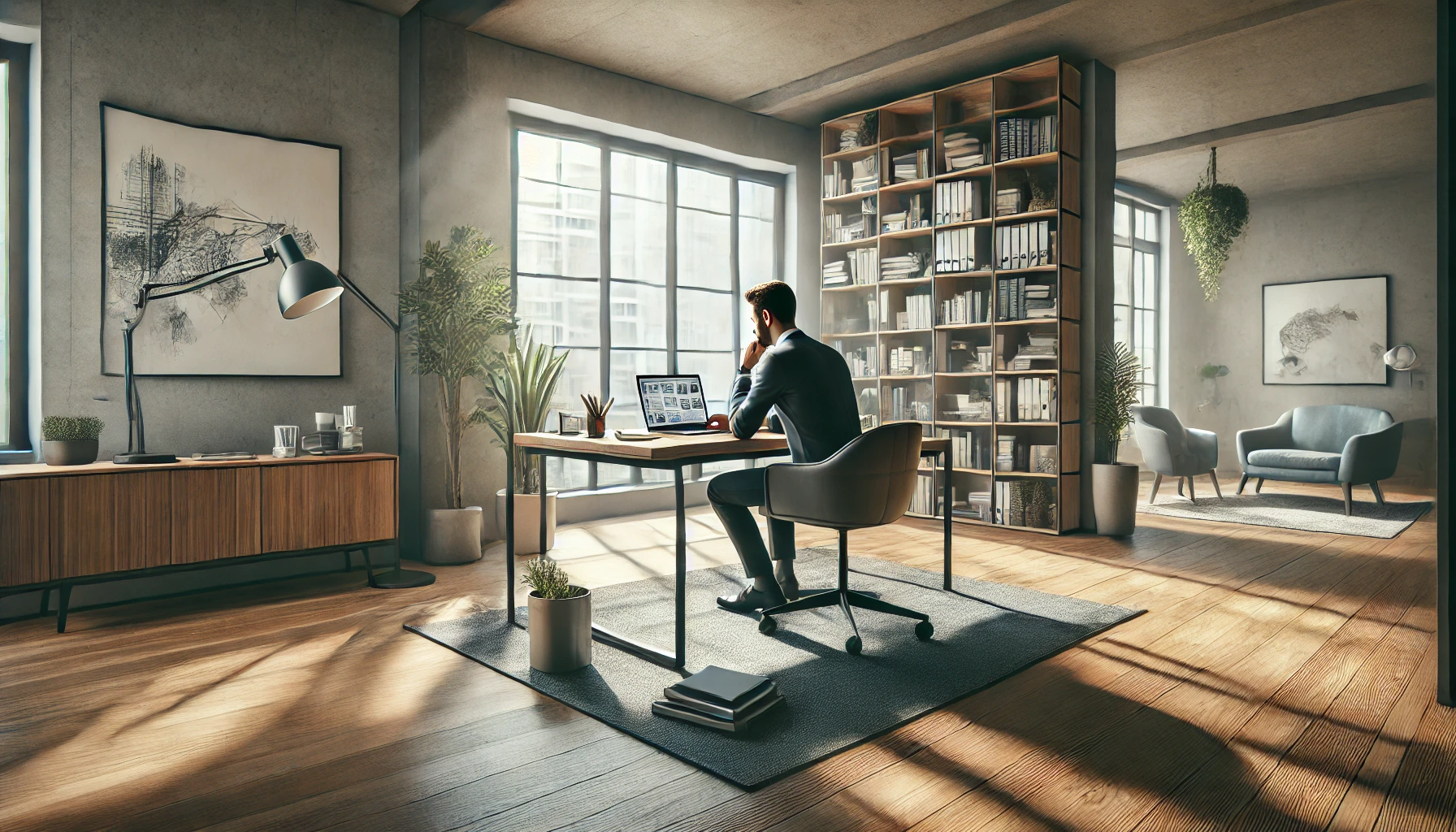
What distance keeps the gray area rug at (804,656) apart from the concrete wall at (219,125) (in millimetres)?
1900

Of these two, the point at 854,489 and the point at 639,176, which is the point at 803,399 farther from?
the point at 639,176

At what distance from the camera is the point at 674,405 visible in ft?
11.7

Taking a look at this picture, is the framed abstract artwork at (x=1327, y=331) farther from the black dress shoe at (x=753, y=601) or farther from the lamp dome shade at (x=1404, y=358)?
the black dress shoe at (x=753, y=601)

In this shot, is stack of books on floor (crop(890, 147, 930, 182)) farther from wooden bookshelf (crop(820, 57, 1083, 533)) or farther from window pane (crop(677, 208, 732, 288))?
window pane (crop(677, 208, 732, 288))

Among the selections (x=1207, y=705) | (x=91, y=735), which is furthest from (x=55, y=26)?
(x=1207, y=705)

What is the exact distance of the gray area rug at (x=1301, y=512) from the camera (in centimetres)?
602

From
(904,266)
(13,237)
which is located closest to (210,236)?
(13,237)

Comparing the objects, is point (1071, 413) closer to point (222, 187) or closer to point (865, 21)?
point (865, 21)

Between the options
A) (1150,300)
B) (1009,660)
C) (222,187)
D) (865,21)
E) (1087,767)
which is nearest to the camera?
(1087,767)

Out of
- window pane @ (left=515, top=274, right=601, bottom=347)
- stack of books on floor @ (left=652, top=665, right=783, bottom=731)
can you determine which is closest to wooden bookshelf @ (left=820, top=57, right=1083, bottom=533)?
window pane @ (left=515, top=274, right=601, bottom=347)

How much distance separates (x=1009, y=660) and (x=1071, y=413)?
3176mm

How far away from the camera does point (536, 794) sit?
196 centimetres

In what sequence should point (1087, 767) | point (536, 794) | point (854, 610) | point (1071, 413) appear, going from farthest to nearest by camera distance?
point (1071, 413), point (854, 610), point (1087, 767), point (536, 794)

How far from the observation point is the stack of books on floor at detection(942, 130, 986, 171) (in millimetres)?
5914
